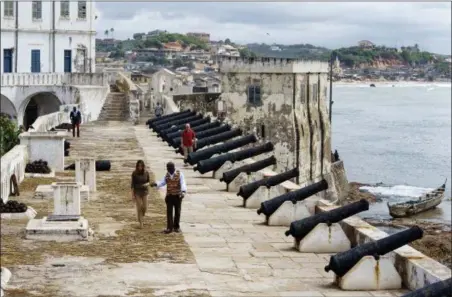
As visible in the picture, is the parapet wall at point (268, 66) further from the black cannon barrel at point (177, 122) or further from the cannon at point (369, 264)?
the cannon at point (369, 264)

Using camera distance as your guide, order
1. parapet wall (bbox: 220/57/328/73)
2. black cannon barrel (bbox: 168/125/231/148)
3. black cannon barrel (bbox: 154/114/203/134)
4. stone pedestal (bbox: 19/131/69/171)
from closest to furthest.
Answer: stone pedestal (bbox: 19/131/69/171) < black cannon barrel (bbox: 168/125/231/148) < black cannon barrel (bbox: 154/114/203/134) < parapet wall (bbox: 220/57/328/73)

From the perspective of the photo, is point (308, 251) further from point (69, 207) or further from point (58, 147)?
point (58, 147)

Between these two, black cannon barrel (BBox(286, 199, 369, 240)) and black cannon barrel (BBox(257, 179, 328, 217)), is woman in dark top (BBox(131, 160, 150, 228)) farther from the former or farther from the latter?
black cannon barrel (BBox(286, 199, 369, 240))

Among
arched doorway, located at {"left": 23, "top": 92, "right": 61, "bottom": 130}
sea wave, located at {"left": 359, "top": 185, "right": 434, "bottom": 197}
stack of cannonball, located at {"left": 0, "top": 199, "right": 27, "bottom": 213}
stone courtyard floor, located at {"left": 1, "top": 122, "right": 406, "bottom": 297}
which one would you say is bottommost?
sea wave, located at {"left": 359, "top": 185, "right": 434, "bottom": 197}

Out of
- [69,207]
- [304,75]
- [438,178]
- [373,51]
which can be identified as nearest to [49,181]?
[69,207]

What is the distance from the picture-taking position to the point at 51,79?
2029 inches

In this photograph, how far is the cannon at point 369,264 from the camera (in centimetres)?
1105

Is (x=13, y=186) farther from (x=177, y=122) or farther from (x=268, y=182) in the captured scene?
(x=177, y=122)

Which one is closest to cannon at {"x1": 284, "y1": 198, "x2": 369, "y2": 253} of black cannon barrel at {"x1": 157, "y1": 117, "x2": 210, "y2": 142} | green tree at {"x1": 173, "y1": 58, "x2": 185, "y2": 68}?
black cannon barrel at {"x1": 157, "y1": 117, "x2": 210, "y2": 142}

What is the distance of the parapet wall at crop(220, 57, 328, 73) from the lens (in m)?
45.5

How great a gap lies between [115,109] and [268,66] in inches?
296

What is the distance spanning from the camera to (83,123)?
40375mm

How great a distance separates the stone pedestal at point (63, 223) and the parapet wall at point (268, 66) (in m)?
31.6

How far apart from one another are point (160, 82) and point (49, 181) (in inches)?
2207
